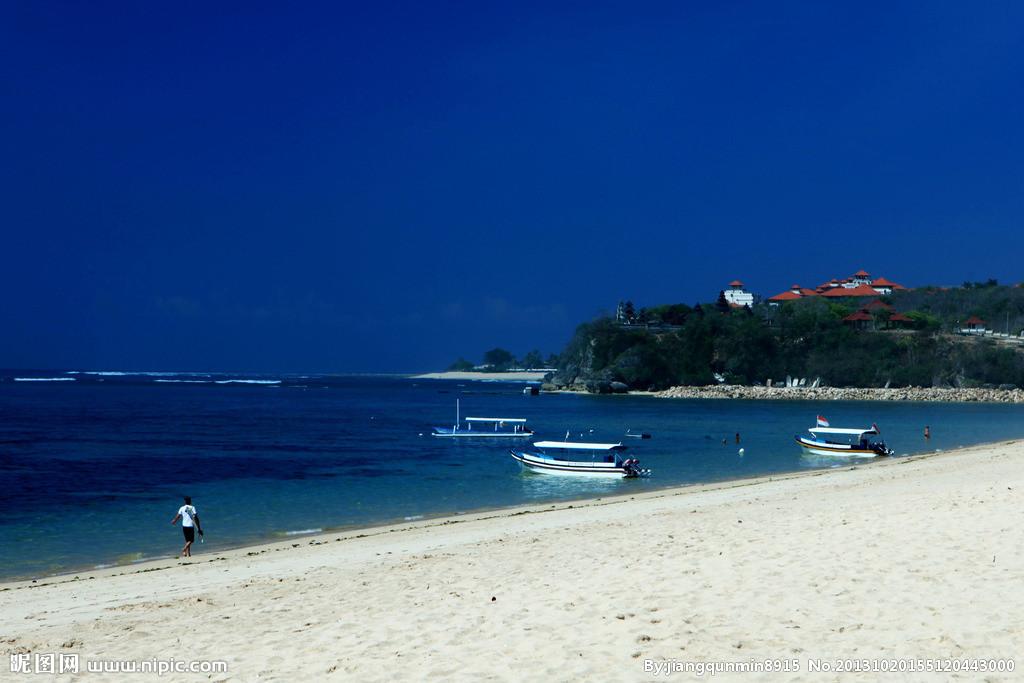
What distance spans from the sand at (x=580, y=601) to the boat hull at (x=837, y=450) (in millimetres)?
28156

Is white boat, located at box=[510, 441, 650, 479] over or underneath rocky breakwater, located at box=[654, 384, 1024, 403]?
underneath

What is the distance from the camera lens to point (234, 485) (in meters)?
34.4

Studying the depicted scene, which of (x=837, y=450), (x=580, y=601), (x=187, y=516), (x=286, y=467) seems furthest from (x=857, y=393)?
(x=580, y=601)

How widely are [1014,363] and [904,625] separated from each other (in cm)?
15749

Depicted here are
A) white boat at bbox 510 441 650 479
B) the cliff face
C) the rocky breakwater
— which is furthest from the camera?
the cliff face

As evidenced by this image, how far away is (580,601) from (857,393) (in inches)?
5329

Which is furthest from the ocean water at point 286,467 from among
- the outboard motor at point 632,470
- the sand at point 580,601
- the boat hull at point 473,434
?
the sand at point 580,601

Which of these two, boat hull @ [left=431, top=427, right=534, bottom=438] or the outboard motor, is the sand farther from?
boat hull @ [left=431, top=427, right=534, bottom=438]

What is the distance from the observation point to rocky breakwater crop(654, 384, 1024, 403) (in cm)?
12938

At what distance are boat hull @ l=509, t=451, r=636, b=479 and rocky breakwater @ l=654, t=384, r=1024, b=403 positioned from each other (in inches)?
4027

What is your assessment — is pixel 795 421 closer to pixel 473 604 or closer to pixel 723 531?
pixel 723 531

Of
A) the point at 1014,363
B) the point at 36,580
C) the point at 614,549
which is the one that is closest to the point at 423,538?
the point at 614,549

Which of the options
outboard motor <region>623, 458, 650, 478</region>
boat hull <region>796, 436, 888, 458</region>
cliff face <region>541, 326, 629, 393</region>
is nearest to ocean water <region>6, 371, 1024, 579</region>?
outboard motor <region>623, 458, 650, 478</region>

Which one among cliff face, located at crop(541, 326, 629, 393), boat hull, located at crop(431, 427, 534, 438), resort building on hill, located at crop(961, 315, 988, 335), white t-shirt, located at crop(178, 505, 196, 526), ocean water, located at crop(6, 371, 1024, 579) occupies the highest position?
resort building on hill, located at crop(961, 315, 988, 335)
